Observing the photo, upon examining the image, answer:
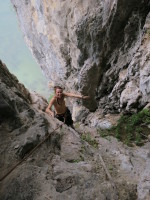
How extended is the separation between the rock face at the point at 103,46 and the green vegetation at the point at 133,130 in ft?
2.02

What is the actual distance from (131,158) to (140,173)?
30.0 inches

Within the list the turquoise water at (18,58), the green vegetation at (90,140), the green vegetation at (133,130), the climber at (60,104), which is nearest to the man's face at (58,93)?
the climber at (60,104)

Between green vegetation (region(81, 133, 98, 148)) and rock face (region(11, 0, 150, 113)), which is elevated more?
rock face (region(11, 0, 150, 113))

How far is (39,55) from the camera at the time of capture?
16422mm

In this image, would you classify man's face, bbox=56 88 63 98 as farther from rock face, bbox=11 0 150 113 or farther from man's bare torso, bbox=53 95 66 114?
rock face, bbox=11 0 150 113

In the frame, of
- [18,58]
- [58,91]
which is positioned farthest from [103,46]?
[18,58]

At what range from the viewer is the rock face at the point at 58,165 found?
4141 millimetres

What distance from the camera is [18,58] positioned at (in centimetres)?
10262

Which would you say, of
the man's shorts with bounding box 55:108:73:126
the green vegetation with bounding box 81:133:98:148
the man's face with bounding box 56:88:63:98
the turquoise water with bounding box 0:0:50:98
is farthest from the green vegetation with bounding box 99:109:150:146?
the turquoise water with bounding box 0:0:50:98

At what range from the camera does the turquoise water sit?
77.3 m

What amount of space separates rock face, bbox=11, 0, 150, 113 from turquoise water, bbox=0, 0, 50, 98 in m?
55.5

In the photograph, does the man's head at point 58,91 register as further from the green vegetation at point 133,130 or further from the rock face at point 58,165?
the green vegetation at point 133,130

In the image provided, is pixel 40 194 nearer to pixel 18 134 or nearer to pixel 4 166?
pixel 4 166

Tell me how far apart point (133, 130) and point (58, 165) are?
3.45 metres
